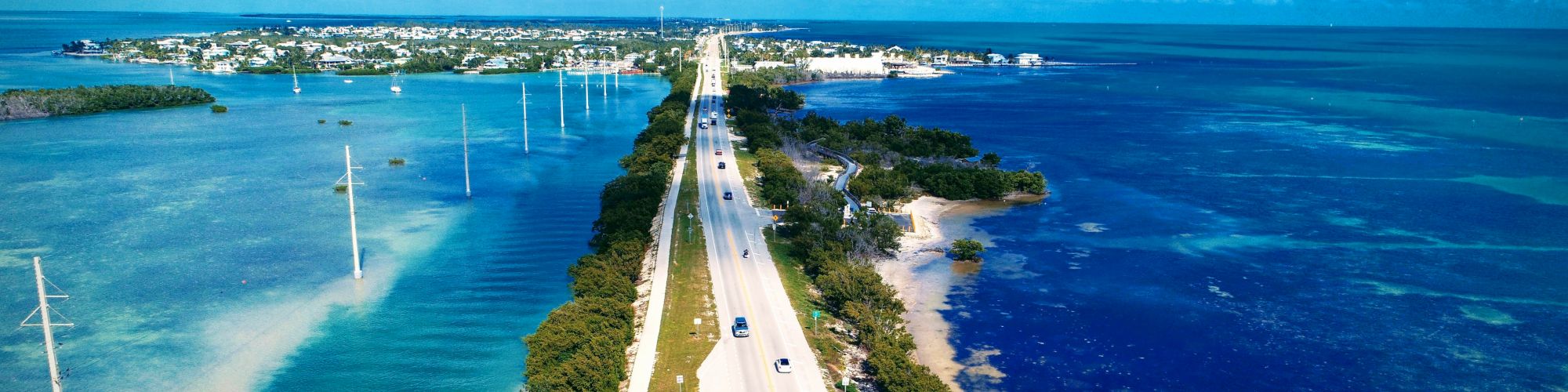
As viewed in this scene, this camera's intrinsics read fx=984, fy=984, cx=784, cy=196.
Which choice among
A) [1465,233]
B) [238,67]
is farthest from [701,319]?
[238,67]

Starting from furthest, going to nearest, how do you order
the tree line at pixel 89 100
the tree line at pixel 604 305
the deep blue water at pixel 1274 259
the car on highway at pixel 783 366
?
1. the tree line at pixel 89 100
2. the deep blue water at pixel 1274 259
3. the car on highway at pixel 783 366
4. the tree line at pixel 604 305

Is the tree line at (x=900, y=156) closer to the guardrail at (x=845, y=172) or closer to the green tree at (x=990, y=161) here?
the green tree at (x=990, y=161)

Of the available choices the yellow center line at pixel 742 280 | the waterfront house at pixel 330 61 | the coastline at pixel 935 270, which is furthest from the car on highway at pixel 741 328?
the waterfront house at pixel 330 61

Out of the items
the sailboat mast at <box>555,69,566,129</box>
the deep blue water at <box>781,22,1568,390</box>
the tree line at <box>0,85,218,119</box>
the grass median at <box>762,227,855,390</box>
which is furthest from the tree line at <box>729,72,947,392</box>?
the tree line at <box>0,85,218,119</box>

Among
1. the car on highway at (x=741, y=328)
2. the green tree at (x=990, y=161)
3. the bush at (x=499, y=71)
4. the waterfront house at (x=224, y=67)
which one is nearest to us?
the car on highway at (x=741, y=328)

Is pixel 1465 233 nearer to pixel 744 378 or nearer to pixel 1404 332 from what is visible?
pixel 1404 332

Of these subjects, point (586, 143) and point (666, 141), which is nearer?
point (666, 141)

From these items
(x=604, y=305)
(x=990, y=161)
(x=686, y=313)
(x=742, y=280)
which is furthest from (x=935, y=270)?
(x=990, y=161)
